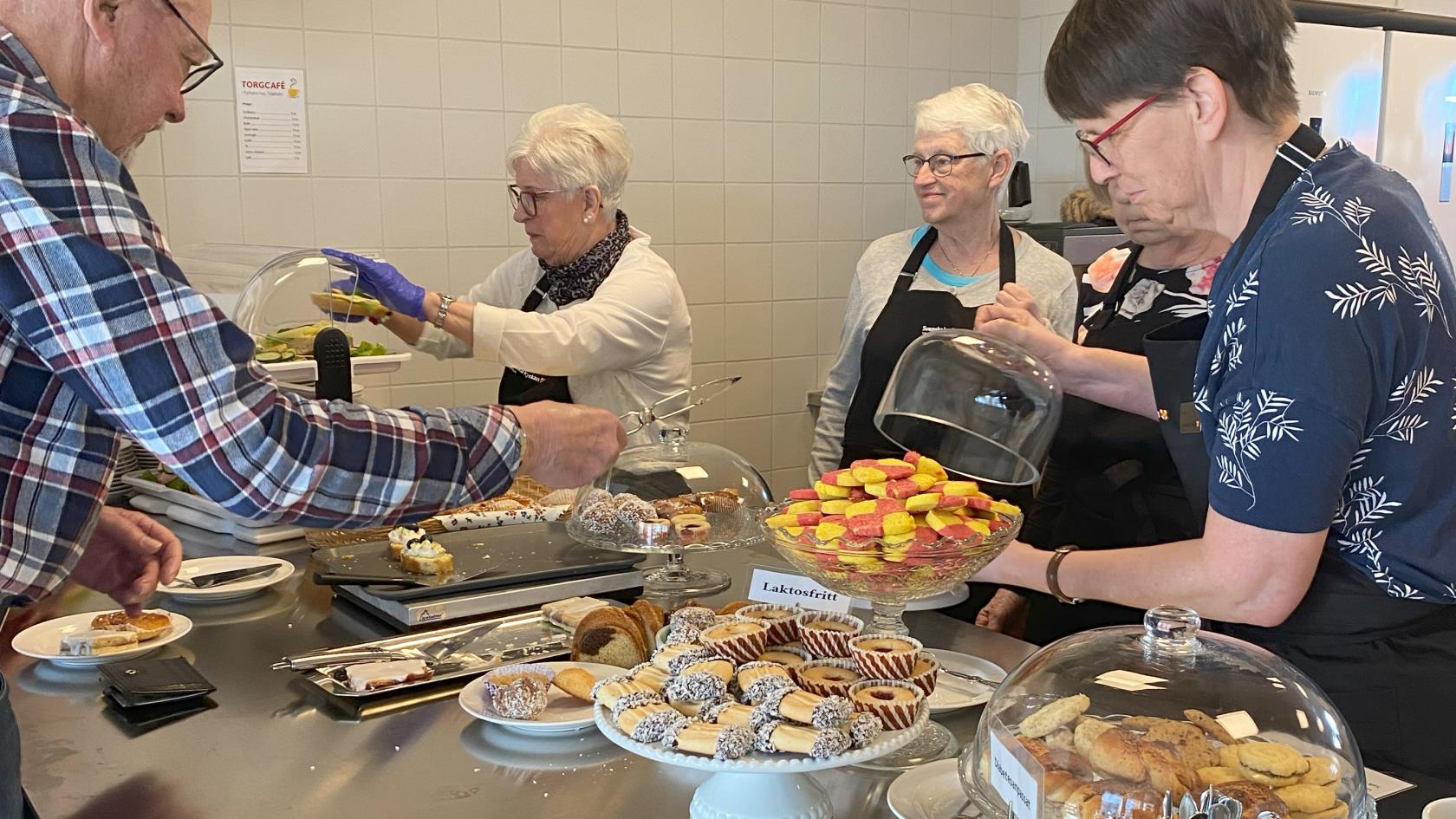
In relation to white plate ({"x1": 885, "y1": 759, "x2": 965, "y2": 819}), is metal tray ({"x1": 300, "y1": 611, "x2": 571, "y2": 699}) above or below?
below

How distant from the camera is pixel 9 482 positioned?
42.2 inches

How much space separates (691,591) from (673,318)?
1334mm

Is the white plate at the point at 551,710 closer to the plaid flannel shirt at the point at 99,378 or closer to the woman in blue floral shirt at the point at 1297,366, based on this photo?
the plaid flannel shirt at the point at 99,378

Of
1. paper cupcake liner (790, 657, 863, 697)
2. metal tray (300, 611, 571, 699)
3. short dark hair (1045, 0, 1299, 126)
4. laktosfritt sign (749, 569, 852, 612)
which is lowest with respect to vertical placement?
metal tray (300, 611, 571, 699)

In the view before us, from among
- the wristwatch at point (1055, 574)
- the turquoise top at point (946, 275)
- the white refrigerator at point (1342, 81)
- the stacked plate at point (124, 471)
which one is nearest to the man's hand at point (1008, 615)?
the wristwatch at point (1055, 574)

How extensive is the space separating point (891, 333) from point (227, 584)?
5.26 feet

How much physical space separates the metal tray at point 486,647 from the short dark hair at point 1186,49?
93 cm

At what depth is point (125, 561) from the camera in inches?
61.4

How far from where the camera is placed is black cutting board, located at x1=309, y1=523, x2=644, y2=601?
179 cm

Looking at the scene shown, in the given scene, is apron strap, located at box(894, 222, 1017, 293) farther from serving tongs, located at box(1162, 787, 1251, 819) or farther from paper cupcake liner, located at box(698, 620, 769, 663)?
serving tongs, located at box(1162, 787, 1251, 819)

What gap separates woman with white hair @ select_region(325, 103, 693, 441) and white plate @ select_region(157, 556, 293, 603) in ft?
2.98

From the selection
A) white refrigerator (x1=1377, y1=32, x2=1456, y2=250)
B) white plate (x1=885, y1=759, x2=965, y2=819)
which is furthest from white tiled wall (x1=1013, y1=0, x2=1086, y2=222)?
white plate (x1=885, y1=759, x2=965, y2=819)

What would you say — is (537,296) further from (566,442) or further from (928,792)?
(928,792)

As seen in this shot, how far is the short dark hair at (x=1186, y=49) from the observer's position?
135 cm
